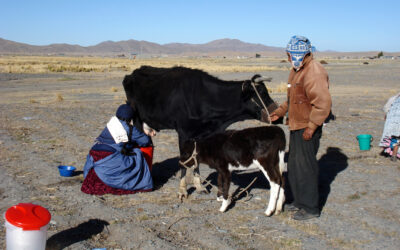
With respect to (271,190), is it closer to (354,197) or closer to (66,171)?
(354,197)

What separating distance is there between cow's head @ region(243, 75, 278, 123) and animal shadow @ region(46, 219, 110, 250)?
2.98 meters

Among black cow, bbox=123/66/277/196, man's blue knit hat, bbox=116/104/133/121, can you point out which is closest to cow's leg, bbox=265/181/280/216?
black cow, bbox=123/66/277/196

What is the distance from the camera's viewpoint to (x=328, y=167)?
891cm

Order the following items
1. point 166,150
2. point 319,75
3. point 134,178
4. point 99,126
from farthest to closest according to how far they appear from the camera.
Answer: point 99,126 → point 166,150 → point 134,178 → point 319,75

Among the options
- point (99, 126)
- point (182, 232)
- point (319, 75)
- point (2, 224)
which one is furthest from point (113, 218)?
point (99, 126)

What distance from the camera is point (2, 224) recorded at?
5535 millimetres

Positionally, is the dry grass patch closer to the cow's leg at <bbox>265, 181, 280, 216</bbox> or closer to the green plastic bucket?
the green plastic bucket

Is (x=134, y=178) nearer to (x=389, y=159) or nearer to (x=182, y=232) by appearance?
(x=182, y=232)

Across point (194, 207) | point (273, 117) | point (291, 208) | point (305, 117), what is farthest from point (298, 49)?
point (194, 207)

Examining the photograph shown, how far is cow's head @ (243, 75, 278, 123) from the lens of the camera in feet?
22.7

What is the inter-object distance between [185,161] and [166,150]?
397cm

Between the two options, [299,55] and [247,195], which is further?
[247,195]

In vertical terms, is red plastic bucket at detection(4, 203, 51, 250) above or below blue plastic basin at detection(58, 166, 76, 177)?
above

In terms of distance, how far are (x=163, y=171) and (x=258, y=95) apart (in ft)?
9.16
